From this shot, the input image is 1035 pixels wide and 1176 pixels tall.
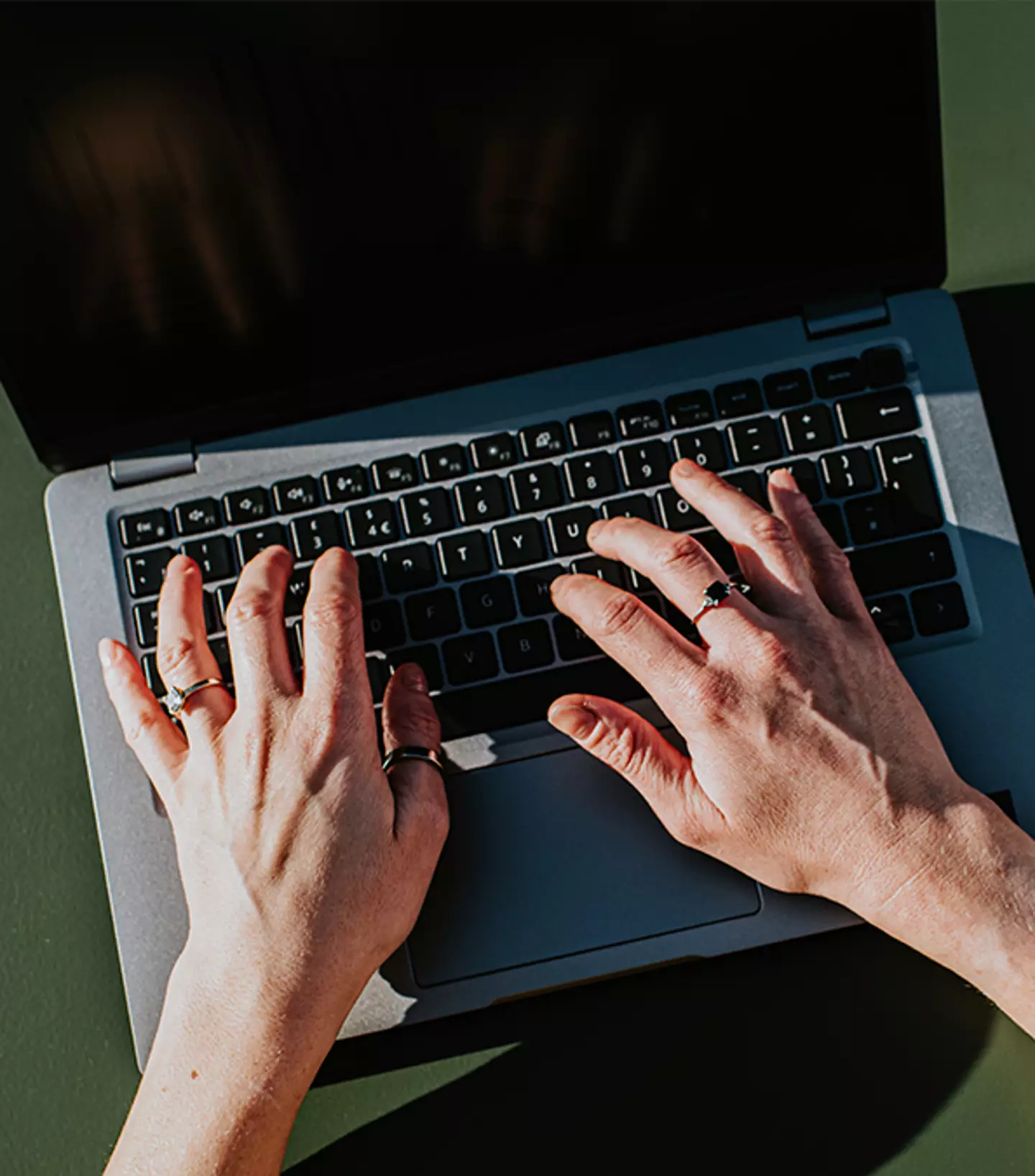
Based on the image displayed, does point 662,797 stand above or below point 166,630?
below

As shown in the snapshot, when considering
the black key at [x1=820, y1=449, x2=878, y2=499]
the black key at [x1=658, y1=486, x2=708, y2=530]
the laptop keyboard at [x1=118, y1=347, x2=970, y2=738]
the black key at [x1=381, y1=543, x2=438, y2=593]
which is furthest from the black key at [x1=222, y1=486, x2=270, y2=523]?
the black key at [x1=820, y1=449, x2=878, y2=499]

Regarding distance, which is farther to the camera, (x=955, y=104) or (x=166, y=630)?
(x=955, y=104)

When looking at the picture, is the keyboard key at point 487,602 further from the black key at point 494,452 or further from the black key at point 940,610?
the black key at point 940,610

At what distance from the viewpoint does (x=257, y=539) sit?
84cm

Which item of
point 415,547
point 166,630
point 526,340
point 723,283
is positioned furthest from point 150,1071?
point 723,283

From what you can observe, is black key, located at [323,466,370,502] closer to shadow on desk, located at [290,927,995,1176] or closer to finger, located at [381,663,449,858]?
finger, located at [381,663,449,858]

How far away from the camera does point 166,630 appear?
2.61 feet

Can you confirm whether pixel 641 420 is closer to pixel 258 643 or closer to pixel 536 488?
pixel 536 488

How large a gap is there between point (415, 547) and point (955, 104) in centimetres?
62

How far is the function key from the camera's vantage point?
85 cm

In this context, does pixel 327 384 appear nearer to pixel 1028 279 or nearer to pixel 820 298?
pixel 820 298

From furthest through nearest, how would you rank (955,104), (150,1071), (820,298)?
(955,104)
(820,298)
(150,1071)

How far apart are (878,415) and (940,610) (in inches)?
6.0

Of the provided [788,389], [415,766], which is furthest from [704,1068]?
[788,389]
